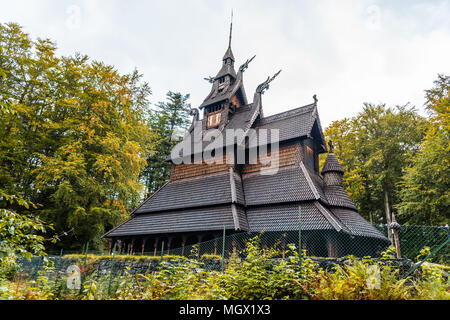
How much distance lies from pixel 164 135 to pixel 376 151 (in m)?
23.3

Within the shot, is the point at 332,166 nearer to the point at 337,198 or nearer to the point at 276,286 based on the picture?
the point at 337,198

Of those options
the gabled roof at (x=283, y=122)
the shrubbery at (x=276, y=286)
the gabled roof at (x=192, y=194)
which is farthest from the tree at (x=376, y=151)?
the shrubbery at (x=276, y=286)

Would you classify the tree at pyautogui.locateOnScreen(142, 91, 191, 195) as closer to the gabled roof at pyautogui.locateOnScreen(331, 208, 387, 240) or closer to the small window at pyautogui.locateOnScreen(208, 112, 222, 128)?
the small window at pyautogui.locateOnScreen(208, 112, 222, 128)

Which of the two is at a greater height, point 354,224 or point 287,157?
point 287,157

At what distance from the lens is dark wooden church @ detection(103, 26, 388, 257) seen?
1230 cm

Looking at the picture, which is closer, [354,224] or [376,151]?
[354,224]

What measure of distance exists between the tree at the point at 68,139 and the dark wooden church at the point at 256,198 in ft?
11.1

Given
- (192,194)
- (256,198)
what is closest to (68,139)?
(192,194)

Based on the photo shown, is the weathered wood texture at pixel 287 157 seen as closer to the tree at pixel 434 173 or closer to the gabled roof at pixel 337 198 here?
the gabled roof at pixel 337 198

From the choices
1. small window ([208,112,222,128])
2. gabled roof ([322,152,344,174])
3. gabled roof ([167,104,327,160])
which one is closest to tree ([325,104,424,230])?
gabled roof ([167,104,327,160])

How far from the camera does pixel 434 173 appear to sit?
59.5ft

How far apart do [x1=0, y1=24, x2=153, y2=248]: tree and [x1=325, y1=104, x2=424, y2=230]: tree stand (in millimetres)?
→ 18483

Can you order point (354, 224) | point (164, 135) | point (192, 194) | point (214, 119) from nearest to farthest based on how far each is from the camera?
point (354, 224) → point (192, 194) → point (214, 119) → point (164, 135)
